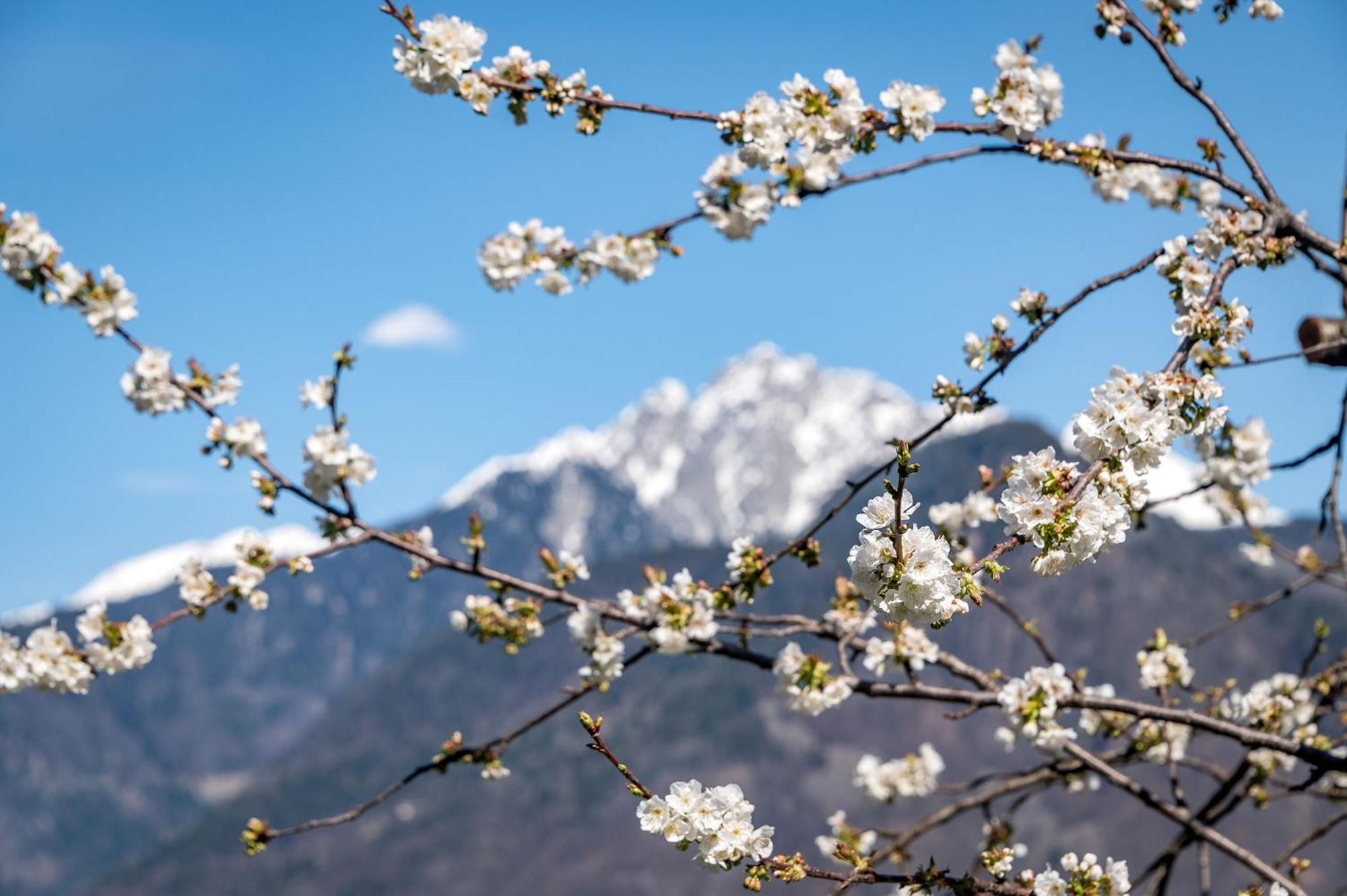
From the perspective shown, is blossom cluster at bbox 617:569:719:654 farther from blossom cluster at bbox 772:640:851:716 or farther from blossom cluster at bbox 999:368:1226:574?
blossom cluster at bbox 999:368:1226:574

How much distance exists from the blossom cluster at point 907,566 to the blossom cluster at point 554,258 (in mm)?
3640

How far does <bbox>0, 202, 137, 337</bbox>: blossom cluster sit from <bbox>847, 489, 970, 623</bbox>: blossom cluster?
4.56 meters

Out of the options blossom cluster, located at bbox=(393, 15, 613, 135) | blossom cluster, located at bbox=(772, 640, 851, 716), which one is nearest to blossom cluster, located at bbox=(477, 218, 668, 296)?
blossom cluster, located at bbox=(393, 15, 613, 135)

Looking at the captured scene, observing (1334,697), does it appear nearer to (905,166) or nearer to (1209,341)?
(1209,341)

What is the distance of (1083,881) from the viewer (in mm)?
4094

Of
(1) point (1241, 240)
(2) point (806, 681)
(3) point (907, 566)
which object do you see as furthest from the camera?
(2) point (806, 681)

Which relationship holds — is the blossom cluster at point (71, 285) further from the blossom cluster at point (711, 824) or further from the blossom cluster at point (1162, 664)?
the blossom cluster at point (1162, 664)

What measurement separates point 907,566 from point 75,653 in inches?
188

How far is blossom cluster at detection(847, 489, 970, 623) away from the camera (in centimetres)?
294

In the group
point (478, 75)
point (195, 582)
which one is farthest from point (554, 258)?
point (195, 582)

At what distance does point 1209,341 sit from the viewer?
4.19 metres

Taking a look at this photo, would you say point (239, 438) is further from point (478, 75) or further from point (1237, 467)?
point (1237, 467)

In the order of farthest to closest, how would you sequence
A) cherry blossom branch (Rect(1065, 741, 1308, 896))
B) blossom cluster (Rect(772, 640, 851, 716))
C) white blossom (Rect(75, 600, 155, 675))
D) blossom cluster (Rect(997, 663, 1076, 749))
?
white blossom (Rect(75, 600, 155, 675)) < blossom cluster (Rect(772, 640, 851, 716)) < blossom cluster (Rect(997, 663, 1076, 749)) < cherry blossom branch (Rect(1065, 741, 1308, 896))

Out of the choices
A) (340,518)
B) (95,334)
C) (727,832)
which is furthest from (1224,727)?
(95,334)
